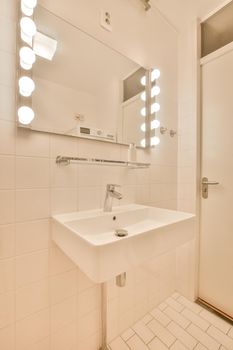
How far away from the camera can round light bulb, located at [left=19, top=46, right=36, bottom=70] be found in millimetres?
831

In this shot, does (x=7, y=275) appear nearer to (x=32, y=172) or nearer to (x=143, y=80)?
(x=32, y=172)

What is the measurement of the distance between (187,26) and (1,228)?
2089 mm

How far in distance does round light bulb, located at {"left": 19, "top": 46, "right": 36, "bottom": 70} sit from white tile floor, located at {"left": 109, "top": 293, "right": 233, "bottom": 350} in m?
1.65

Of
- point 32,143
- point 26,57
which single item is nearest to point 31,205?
point 32,143

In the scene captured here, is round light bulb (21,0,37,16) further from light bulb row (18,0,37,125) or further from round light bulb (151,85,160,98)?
round light bulb (151,85,160,98)

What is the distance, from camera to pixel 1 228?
2.60 feet

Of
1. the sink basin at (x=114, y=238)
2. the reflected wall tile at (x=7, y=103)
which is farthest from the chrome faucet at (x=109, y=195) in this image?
the reflected wall tile at (x=7, y=103)

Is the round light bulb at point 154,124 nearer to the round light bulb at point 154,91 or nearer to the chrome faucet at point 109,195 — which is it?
the round light bulb at point 154,91

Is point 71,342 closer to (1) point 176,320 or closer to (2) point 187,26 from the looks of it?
(1) point 176,320

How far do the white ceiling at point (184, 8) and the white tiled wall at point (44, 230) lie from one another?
1.03ft

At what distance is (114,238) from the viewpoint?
34.8 inches

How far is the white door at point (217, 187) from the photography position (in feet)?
4.67

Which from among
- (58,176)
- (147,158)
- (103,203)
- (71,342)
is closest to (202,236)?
(147,158)

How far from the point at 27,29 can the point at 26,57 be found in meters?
0.13
